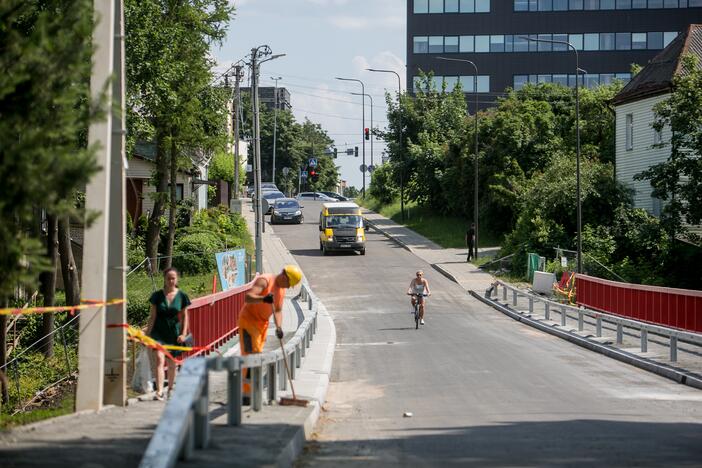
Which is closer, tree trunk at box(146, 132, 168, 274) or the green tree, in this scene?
the green tree

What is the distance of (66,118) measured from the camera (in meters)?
7.59

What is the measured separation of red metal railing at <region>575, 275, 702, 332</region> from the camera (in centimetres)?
2392

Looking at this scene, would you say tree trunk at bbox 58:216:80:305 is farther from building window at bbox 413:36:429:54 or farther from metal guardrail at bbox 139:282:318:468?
building window at bbox 413:36:429:54

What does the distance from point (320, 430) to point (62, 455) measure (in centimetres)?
410

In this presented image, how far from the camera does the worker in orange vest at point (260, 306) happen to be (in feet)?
39.5

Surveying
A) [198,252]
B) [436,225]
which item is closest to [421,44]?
[436,225]

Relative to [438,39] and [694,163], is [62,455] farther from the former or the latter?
[438,39]

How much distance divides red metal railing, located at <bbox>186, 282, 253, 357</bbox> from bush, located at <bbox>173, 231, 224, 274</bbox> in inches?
660

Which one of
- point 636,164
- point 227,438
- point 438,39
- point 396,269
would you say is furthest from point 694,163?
point 438,39

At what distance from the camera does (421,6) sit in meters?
83.5

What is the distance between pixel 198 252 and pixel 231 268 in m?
12.5

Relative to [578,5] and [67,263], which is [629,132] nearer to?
[67,263]

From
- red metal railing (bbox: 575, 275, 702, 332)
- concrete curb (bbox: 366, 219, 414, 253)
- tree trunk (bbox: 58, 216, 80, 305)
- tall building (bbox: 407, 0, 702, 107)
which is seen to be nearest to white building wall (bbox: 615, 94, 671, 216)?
concrete curb (bbox: 366, 219, 414, 253)

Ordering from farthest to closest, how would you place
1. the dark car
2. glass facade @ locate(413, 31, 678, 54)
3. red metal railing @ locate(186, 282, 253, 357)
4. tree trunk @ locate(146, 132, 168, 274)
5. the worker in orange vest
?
glass facade @ locate(413, 31, 678, 54)
the dark car
tree trunk @ locate(146, 132, 168, 274)
red metal railing @ locate(186, 282, 253, 357)
the worker in orange vest
